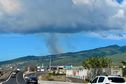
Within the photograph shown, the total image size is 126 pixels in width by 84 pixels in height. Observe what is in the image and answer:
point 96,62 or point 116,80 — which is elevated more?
point 96,62

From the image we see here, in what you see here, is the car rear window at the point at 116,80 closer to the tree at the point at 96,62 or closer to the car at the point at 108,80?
the car at the point at 108,80

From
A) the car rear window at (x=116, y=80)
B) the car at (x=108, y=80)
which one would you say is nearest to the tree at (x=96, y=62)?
the car rear window at (x=116, y=80)

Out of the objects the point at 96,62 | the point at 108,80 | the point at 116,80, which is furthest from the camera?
the point at 96,62

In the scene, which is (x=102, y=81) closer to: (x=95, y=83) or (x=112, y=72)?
(x=95, y=83)

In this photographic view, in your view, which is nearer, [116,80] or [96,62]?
[116,80]

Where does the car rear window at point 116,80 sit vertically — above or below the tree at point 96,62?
below

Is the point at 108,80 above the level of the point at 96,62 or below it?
below

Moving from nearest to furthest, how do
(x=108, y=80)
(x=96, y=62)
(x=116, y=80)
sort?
(x=108, y=80)
(x=116, y=80)
(x=96, y=62)

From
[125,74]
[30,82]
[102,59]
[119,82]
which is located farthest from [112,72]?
[102,59]

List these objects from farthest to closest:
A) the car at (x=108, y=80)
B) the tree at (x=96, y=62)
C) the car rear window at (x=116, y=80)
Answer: the tree at (x=96, y=62), the car rear window at (x=116, y=80), the car at (x=108, y=80)

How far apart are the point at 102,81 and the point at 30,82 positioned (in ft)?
122

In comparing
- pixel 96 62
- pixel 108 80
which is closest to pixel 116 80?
pixel 108 80

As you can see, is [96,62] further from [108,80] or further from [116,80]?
[108,80]

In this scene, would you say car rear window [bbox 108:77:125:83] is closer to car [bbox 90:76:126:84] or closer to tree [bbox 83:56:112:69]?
car [bbox 90:76:126:84]
